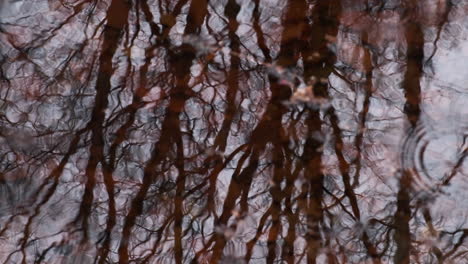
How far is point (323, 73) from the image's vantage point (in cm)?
179

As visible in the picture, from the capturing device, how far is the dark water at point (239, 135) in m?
1.71

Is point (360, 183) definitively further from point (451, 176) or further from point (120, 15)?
point (120, 15)

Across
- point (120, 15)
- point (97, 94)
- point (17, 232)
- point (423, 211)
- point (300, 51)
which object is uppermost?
point (120, 15)

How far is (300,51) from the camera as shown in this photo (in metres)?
1.81

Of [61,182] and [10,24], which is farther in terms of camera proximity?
[10,24]

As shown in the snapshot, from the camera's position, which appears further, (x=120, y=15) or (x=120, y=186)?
(x=120, y=15)

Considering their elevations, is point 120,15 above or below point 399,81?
above

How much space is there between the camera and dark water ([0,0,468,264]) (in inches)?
67.2

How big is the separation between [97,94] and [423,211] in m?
0.96

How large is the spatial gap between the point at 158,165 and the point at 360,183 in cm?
55

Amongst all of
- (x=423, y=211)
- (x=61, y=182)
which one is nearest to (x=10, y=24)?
(x=61, y=182)

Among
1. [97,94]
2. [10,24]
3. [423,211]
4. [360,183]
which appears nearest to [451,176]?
[423,211]

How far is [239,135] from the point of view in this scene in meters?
1.77

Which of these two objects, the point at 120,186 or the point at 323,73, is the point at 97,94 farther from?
the point at 323,73
